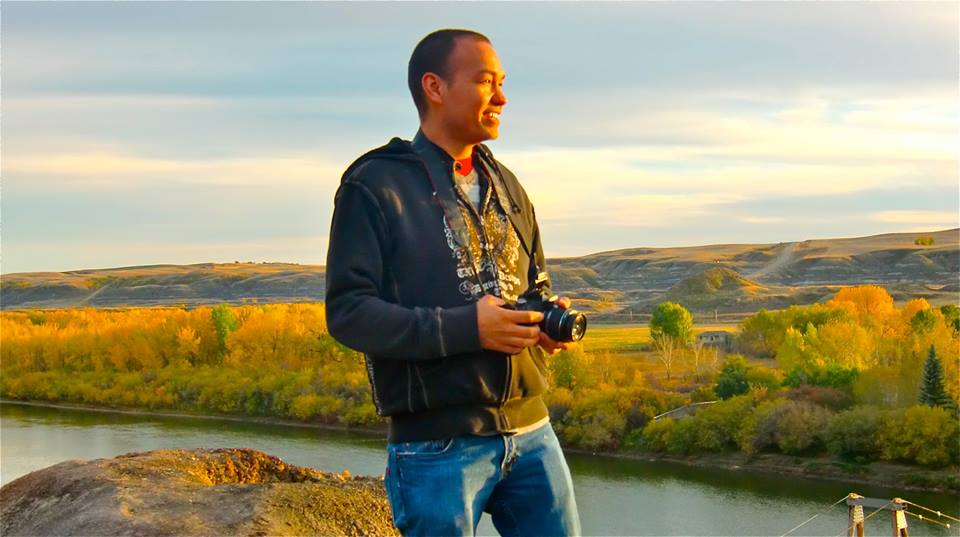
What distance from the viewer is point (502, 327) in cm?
236

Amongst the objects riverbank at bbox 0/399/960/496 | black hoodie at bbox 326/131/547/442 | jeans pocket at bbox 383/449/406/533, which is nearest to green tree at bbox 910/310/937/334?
riverbank at bbox 0/399/960/496

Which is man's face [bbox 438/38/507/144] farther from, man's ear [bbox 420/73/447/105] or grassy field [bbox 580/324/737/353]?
grassy field [bbox 580/324/737/353]

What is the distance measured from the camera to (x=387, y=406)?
2.46 m

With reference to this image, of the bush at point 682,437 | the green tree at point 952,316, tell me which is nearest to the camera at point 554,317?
the bush at point 682,437

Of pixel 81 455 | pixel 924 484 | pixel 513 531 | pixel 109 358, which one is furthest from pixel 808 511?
pixel 109 358

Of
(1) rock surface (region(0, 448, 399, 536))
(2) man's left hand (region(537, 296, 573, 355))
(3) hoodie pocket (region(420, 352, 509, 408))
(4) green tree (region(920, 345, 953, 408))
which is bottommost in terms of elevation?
(4) green tree (region(920, 345, 953, 408))

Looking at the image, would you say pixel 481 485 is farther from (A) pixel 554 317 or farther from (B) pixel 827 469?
(B) pixel 827 469

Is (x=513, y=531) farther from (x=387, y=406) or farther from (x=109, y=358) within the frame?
(x=109, y=358)

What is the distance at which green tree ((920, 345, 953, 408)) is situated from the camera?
3725cm

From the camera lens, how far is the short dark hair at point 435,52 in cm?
252

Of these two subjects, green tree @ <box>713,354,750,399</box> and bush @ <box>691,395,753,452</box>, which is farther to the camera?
green tree @ <box>713,354,750,399</box>

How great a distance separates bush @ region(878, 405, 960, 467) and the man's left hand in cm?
3430

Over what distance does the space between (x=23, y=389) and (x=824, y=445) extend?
153ft

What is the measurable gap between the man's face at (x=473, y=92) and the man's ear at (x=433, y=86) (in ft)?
0.04
